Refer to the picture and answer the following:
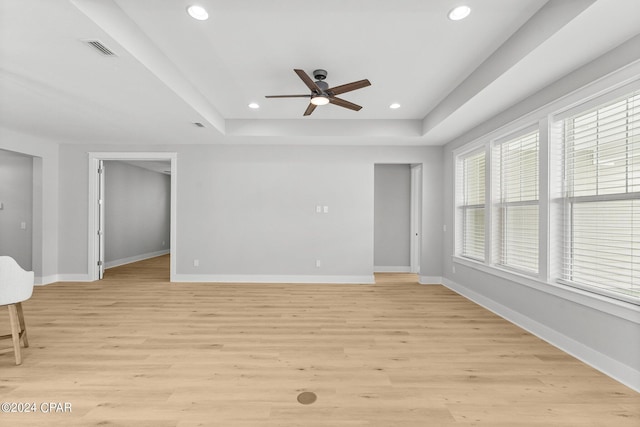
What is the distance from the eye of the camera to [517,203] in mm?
3451

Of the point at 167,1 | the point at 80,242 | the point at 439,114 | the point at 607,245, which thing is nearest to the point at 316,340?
the point at 607,245

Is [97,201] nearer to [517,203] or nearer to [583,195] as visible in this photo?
[517,203]

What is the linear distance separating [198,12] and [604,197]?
3666 millimetres

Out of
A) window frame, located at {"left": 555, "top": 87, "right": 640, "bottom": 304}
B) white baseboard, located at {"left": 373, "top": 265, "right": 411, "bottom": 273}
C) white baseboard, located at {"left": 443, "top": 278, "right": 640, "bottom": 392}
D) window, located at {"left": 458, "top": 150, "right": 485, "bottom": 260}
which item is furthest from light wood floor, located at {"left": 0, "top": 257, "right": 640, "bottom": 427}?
white baseboard, located at {"left": 373, "top": 265, "right": 411, "bottom": 273}

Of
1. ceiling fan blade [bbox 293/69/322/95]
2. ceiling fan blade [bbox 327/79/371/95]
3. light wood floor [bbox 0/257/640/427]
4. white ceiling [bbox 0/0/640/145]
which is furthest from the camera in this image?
ceiling fan blade [bbox 327/79/371/95]

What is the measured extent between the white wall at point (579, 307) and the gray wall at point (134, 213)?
317 inches

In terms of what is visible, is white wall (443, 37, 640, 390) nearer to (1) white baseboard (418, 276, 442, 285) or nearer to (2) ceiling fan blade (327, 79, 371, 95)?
(1) white baseboard (418, 276, 442, 285)

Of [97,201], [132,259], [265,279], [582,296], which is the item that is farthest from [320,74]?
[132,259]

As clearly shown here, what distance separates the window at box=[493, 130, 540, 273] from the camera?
3.23 meters

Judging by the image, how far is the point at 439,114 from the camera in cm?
Result: 407

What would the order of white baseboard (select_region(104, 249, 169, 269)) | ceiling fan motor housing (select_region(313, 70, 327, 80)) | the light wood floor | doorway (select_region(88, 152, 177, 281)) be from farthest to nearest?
white baseboard (select_region(104, 249, 169, 269)) → doorway (select_region(88, 152, 177, 281)) → ceiling fan motor housing (select_region(313, 70, 327, 80)) → the light wood floor

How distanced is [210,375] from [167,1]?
9.39 feet

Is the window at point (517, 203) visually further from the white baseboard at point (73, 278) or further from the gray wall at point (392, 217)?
the white baseboard at point (73, 278)

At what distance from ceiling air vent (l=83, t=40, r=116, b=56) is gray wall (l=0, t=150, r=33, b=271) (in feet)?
14.6
